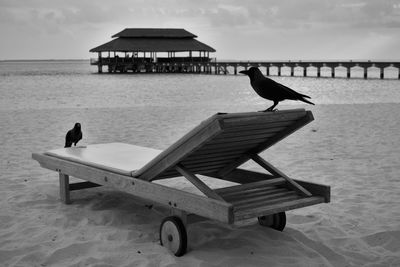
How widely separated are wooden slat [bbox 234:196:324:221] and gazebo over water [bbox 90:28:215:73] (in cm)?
5000

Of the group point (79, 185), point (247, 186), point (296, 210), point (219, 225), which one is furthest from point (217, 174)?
point (79, 185)

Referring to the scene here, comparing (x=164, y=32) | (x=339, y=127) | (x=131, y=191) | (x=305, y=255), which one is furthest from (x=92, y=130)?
(x=164, y=32)

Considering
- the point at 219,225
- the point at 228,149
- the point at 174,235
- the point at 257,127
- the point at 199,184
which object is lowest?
the point at 219,225

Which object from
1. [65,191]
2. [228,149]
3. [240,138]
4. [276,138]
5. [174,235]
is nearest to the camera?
[174,235]

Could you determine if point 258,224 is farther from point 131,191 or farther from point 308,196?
point 131,191

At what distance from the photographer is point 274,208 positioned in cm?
319

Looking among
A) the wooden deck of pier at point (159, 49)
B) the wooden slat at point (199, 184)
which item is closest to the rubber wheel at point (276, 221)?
the wooden slat at point (199, 184)

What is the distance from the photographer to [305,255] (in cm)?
327

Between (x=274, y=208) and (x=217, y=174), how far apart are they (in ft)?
3.15

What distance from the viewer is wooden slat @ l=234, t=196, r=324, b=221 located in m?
3.05

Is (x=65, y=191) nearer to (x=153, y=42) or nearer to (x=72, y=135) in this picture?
(x=72, y=135)

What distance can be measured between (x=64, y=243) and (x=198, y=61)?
53.8m

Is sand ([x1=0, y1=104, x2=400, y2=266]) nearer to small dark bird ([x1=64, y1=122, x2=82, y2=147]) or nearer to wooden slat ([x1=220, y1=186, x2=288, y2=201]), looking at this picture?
wooden slat ([x1=220, y1=186, x2=288, y2=201])

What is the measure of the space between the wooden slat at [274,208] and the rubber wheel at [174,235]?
0.39 metres
